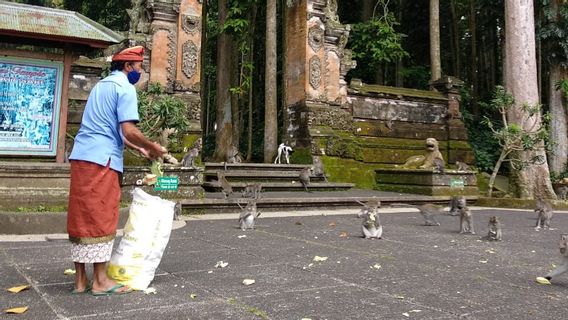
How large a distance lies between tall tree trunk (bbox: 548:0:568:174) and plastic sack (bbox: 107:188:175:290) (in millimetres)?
Result: 16610

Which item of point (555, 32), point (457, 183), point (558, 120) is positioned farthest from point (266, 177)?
point (555, 32)

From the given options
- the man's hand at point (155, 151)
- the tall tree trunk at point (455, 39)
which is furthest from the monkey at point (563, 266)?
the tall tree trunk at point (455, 39)

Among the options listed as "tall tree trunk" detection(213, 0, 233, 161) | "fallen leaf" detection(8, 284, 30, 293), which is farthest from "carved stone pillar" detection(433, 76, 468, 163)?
"fallen leaf" detection(8, 284, 30, 293)

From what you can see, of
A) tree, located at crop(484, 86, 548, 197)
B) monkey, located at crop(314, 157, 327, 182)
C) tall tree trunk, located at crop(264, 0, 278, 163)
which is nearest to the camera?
tree, located at crop(484, 86, 548, 197)

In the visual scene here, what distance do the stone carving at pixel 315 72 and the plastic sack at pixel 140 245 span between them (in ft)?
38.7

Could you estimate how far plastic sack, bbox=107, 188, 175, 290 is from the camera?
3317mm

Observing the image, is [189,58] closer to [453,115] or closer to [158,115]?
[158,115]

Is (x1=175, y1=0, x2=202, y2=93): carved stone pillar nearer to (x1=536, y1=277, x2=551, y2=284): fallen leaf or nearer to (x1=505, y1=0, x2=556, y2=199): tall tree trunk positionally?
(x1=505, y1=0, x2=556, y2=199): tall tree trunk

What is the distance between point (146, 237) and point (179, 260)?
1208 mm

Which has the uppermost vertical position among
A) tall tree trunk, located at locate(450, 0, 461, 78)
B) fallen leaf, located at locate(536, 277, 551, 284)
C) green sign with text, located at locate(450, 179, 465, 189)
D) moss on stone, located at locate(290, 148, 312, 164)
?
tall tree trunk, located at locate(450, 0, 461, 78)

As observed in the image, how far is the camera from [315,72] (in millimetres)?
14766

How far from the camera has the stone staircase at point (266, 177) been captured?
11.8 m

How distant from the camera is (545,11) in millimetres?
16453

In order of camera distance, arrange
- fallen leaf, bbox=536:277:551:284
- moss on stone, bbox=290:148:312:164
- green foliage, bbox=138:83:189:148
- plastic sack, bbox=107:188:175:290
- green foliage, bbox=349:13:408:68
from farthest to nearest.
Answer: green foliage, bbox=349:13:408:68
moss on stone, bbox=290:148:312:164
green foliage, bbox=138:83:189:148
fallen leaf, bbox=536:277:551:284
plastic sack, bbox=107:188:175:290
